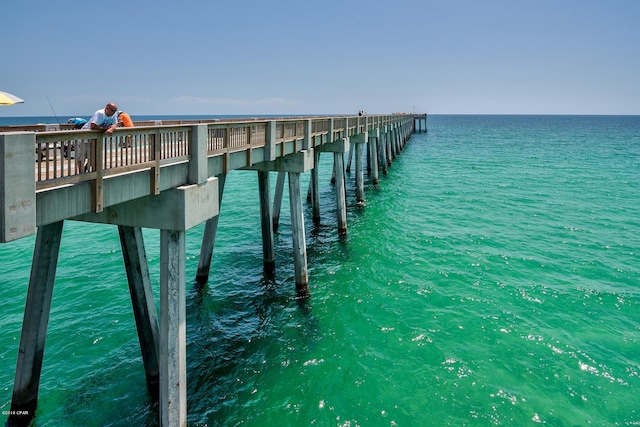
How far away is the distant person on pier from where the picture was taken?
5.29 meters

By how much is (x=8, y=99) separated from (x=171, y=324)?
15.0 feet

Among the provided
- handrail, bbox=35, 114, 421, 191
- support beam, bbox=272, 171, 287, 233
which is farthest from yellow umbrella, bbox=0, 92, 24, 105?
support beam, bbox=272, 171, 287, 233

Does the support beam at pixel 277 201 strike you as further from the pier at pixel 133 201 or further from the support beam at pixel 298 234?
the pier at pixel 133 201

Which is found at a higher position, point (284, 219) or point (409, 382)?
point (284, 219)

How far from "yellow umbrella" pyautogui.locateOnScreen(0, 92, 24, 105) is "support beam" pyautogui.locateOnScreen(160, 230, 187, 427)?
336 centimetres

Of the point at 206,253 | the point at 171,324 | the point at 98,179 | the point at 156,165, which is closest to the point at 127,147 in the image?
the point at 156,165

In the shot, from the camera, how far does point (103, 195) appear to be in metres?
5.57

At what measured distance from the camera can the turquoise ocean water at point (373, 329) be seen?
28.2ft

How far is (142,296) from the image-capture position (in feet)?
26.7

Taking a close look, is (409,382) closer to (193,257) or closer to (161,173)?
(161,173)

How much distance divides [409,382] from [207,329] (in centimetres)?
510

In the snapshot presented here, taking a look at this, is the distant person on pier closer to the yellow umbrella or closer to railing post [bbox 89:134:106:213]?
railing post [bbox 89:134:106:213]

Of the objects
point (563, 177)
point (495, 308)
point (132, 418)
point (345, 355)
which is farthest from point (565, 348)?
point (563, 177)

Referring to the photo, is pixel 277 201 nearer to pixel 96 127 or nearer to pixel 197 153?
pixel 197 153
